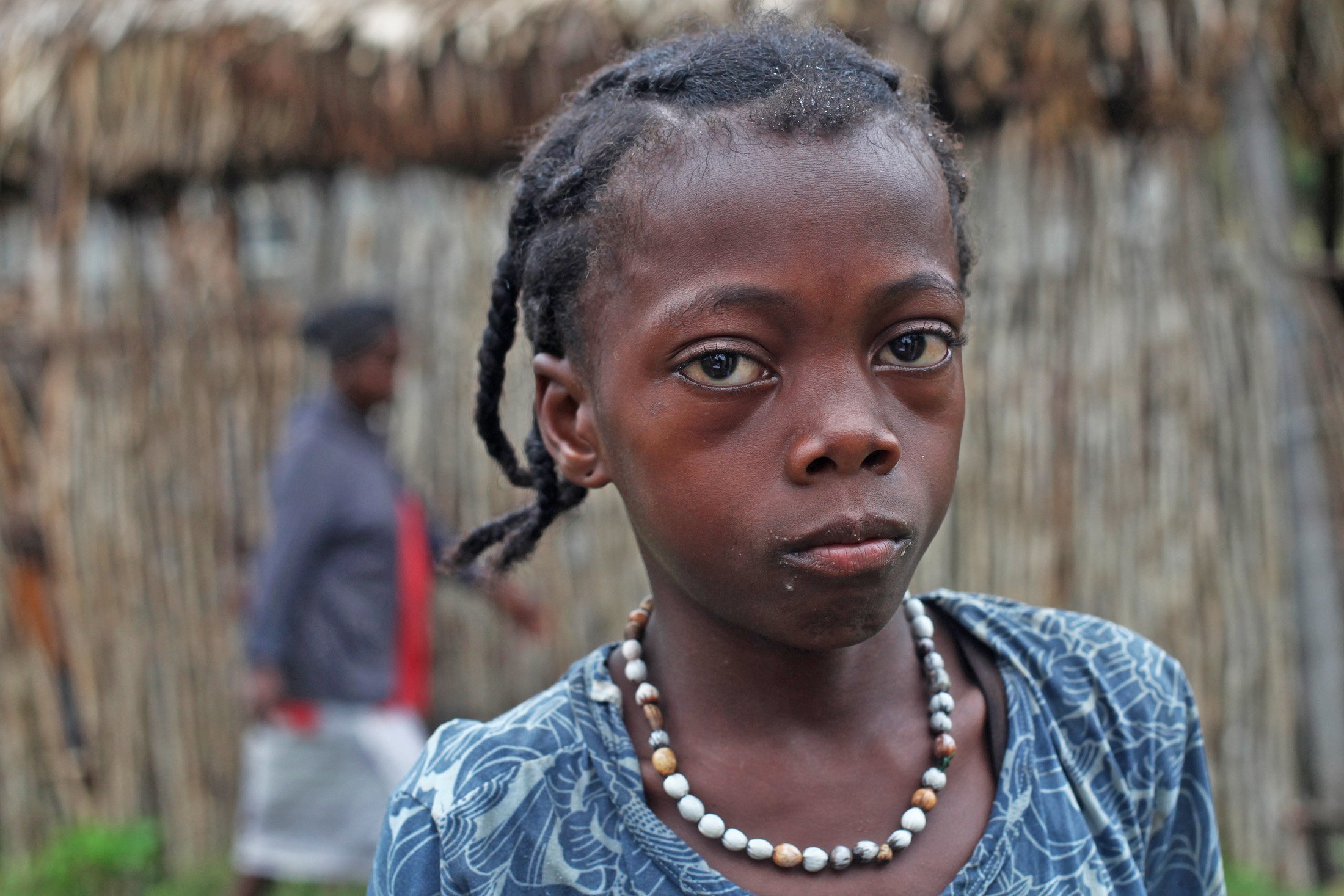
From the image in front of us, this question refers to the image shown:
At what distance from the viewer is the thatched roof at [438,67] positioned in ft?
12.0

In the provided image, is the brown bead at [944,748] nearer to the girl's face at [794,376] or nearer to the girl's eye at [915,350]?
the girl's face at [794,376]

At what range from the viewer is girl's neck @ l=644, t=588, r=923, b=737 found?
4.72 feet

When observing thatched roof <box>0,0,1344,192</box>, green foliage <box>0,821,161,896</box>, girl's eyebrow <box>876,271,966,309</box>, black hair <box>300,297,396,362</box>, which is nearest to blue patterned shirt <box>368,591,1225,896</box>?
girl's eyebrow <box>876,271,966,309</box>

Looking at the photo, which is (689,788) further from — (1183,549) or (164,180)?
(164,180)

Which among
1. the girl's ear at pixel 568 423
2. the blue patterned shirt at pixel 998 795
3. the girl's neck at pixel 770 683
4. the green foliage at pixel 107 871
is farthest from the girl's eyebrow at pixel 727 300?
the green foliage at pixel 107 871

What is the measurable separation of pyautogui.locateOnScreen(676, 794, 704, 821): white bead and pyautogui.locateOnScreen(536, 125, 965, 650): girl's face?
0.21m

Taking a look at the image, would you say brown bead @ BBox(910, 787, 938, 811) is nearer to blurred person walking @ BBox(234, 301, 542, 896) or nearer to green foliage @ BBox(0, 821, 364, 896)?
blurred person walking @ BBox(234, 301, 542, 896)

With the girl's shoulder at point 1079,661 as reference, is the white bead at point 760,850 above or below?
below

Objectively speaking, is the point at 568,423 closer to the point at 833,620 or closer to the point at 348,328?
the point at 833,620

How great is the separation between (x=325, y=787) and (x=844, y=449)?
3334 mm

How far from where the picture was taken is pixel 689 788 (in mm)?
1405

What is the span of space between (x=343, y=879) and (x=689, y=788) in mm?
3388

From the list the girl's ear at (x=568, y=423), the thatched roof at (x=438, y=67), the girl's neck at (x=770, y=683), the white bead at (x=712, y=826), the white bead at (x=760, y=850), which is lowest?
the white bead at (x=760, y=850)

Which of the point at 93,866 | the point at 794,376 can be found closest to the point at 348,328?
the point at 93,866
